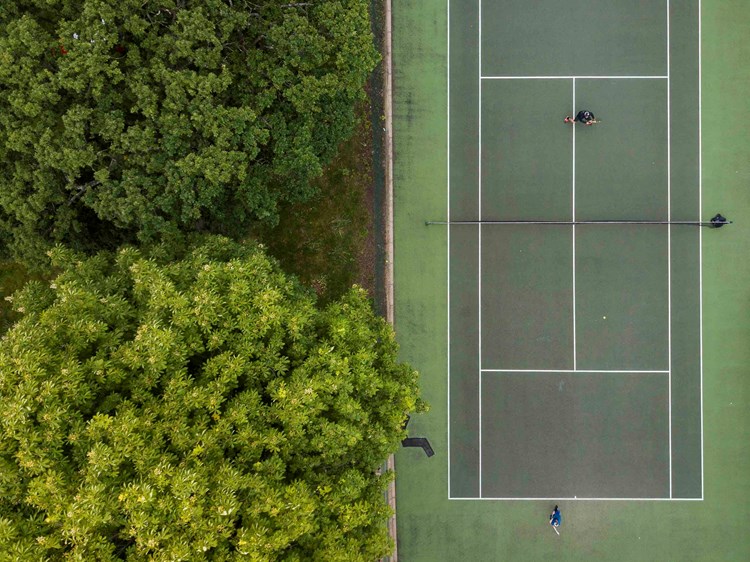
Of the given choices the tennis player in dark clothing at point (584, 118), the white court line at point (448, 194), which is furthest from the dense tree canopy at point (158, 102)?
the tennis player in dark clothing at point (584, 118)

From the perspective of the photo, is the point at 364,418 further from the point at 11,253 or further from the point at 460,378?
the point at 11,253

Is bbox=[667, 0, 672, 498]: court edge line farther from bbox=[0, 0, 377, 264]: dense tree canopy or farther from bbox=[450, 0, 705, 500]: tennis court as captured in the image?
bbox=[0, 0, 377, 264]: dense tree canopy

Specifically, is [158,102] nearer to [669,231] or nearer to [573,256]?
[573,256]

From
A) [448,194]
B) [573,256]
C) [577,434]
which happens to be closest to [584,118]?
[573,256]

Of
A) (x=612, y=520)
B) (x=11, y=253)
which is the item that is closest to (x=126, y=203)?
(x=11, y=253)

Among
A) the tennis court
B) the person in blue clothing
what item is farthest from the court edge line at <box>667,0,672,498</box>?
the person in blue clothing

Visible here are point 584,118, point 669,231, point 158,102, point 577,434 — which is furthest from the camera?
point 577,434
